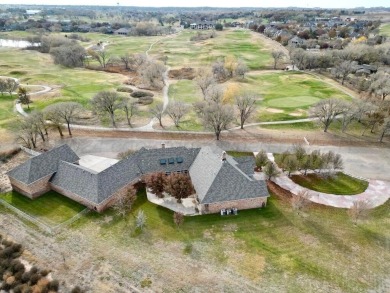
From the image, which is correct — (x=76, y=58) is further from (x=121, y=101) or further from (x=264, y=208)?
(x=264, y=208)

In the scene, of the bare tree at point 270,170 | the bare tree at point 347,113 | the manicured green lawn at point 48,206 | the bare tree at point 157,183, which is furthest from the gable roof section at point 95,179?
the bare tree at point 347,113

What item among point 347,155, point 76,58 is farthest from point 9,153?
point 76,58

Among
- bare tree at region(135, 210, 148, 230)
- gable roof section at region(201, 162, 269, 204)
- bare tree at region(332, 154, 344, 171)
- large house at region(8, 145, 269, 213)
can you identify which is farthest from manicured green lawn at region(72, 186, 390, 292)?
bare tree at region(332, 154, 344, 171)

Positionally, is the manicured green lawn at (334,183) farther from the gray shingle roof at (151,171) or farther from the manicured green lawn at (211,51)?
the manicured green lawn at (211,51)

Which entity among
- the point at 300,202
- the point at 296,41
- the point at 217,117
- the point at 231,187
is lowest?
the point at 300,202

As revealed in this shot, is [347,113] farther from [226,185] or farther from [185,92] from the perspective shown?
[185,92]

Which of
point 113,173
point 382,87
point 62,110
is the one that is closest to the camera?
point 113,173

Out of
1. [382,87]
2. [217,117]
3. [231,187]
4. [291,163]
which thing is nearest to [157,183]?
[231,187]
